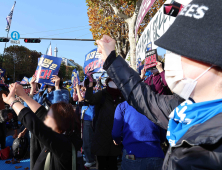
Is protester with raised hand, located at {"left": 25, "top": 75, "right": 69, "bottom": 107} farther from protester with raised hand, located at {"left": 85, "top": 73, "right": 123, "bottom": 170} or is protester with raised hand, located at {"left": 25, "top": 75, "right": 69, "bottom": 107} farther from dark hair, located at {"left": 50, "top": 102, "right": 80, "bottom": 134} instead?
dark hair, located at {"left": 50, "top": 102, "right": 80, "bottom": 134}

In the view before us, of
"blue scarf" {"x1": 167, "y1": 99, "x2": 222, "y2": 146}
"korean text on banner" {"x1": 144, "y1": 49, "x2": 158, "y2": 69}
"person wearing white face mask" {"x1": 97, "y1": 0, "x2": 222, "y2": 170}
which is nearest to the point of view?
"person wearing white face mask" {"x1": 97, "y1": 0, "x2": 222, "y2": 170}

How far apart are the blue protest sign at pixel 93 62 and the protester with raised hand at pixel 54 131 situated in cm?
250

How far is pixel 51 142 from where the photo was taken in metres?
1.65

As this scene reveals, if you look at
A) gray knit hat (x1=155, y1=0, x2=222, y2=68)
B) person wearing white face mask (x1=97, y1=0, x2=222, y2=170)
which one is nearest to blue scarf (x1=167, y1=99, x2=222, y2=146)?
person wearing white face mask (x1=97, y1=0, x2=222, y2=170)

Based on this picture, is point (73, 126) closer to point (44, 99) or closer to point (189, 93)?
point (189, 93)

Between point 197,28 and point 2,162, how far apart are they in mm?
5264

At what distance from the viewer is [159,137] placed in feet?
7.16

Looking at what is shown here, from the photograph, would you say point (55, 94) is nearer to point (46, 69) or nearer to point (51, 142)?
point (46, 69)

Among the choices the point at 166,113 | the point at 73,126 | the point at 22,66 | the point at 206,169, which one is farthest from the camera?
the point at 22,66

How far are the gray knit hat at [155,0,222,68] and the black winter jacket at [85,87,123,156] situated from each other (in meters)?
2.57

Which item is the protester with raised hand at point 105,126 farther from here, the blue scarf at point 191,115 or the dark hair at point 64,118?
the blue scarf at point 191,115

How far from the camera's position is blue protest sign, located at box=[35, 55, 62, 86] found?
3.97 m

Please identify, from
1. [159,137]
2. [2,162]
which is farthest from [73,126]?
[2,162]

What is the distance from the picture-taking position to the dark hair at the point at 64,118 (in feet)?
6.16
